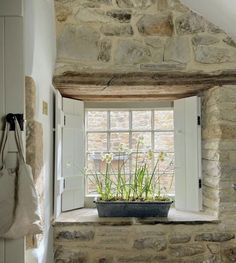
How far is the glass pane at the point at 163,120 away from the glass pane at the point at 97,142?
0.58m

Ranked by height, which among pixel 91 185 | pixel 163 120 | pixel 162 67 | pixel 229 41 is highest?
pixel 229 41

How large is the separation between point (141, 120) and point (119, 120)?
0.24 metres

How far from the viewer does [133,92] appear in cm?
362

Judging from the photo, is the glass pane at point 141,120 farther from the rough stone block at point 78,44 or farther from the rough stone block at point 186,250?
the rough stone block at point 186,250

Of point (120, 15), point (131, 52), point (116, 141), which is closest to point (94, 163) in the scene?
point (116, 141)

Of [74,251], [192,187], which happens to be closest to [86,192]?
[74,251]

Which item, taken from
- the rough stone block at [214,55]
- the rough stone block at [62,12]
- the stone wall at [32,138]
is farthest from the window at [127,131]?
the stone wall at [32,138]

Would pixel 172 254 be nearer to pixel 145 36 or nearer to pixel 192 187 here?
pixel 192 187

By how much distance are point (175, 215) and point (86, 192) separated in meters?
0.99

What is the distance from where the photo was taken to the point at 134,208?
3.35m

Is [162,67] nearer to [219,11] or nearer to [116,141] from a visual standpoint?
[219,11]

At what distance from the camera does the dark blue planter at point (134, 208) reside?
11.0 ft

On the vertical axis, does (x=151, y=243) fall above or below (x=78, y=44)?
below

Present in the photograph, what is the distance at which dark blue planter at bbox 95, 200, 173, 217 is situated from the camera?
334cm
